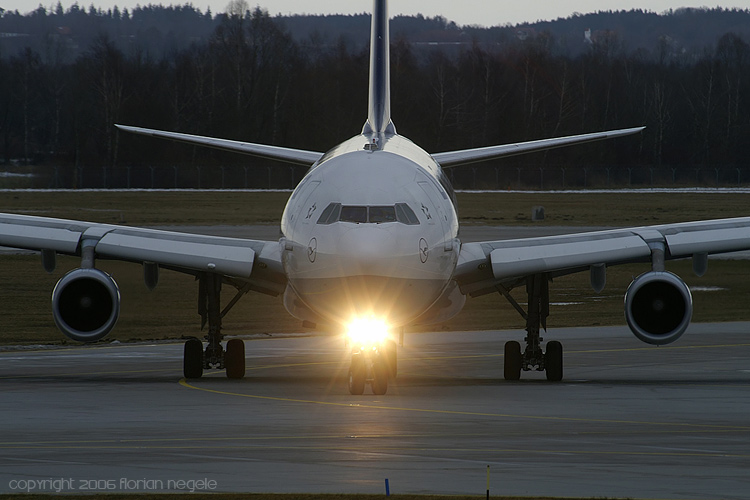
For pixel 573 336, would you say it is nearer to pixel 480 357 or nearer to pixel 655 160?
pixel 480 357

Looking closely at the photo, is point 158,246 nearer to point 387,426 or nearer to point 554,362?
point 554,362

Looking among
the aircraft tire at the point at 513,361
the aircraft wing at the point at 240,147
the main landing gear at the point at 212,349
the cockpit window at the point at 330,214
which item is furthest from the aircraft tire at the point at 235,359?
the cockpit window at the point at 330,214

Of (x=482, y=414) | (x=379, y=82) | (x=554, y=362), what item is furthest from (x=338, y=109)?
(x=482, y=414)

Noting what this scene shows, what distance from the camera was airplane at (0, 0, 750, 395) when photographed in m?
19.7

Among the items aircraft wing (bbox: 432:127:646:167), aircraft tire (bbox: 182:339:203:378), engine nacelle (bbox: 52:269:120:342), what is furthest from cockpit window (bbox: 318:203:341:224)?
aircraft wing (bbox: 432:127:646:167)

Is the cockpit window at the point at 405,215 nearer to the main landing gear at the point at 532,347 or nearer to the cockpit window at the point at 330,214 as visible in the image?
the cockpit window at the point at 330,214

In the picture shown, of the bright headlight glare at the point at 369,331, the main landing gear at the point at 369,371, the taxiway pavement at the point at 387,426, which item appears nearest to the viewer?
the taxiway pavement at the point at 387,426

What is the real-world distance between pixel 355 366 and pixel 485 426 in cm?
407

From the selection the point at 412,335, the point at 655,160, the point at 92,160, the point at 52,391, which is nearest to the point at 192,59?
the point at 92,160

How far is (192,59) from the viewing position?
13700 centimetres

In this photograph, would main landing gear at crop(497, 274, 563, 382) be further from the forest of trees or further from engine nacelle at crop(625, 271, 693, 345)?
the forest of trees

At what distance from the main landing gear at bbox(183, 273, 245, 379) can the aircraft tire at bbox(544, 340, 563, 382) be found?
5.82 meters

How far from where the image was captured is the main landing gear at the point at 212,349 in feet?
79.7

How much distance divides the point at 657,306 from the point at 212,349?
8.59 meters
